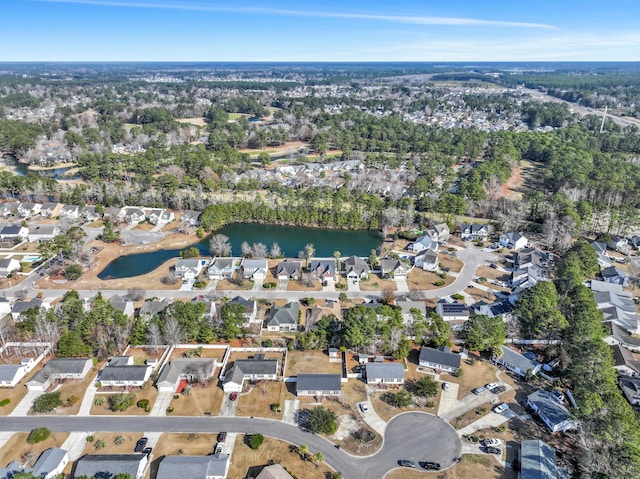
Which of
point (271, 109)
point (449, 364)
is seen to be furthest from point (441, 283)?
point (271, 109)

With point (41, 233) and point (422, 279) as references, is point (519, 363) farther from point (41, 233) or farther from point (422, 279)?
point (41, 233)

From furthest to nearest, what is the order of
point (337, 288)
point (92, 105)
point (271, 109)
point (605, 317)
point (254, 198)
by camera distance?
point (271, 109) → point (92, 105) → point (254, 198) → point (337, 288) → point (605, 317)

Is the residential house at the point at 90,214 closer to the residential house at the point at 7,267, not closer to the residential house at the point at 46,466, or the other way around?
the residential house at the point at 7,267

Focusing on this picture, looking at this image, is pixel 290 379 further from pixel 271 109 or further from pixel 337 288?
pixel 271 109

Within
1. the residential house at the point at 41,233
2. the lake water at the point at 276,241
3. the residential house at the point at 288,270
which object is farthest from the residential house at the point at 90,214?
the residential house at the point at 288,270

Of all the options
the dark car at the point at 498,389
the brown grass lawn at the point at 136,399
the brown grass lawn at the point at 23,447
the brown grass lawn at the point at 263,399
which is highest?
the brown grass lawn at the point at 23,447

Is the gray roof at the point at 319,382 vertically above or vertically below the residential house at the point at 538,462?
above

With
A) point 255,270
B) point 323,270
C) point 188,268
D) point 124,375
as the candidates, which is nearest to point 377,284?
point 323,270
